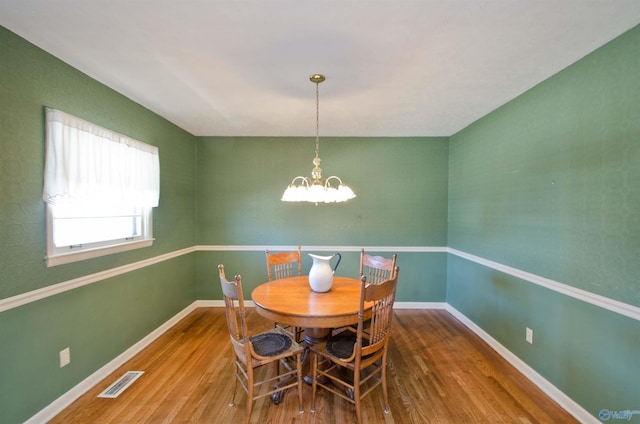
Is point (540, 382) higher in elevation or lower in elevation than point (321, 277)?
lower

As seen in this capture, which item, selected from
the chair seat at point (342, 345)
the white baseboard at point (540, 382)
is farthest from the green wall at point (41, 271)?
the white baseboard at point (540, 382)

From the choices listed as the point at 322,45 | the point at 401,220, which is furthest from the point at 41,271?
the point at 401,220

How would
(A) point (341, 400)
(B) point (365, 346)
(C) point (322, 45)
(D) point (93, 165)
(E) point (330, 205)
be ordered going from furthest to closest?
(E) point (330, 205)
(D) point (93, 165)
(A) point (341, 400)
(B) point (365, 346)
(C) point (322, 45)

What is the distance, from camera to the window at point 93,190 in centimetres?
180

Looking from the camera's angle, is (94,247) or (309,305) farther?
(94,247)

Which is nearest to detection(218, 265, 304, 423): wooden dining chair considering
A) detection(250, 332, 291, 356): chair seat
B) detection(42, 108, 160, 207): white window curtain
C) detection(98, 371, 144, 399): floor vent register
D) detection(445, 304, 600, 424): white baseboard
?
detection(250, 332, 291, 356): chair seat

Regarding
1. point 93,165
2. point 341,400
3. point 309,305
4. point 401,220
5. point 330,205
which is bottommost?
point 341,400

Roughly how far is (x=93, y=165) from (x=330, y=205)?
2.63m

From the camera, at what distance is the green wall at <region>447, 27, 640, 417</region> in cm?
155

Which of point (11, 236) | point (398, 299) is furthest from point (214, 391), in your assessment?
point (398, 299)

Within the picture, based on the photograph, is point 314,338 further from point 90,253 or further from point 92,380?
point 90,253

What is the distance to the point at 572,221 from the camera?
6.19 ft

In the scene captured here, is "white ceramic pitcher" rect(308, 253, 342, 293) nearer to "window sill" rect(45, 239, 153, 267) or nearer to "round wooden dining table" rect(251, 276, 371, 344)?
"round wooden dining table" rect(251, 276, 371, 344)

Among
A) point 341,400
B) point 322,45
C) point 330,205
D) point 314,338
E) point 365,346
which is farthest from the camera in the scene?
point 330,205
